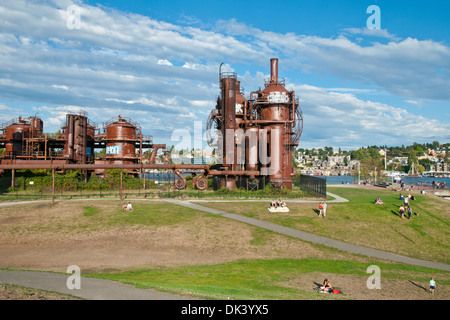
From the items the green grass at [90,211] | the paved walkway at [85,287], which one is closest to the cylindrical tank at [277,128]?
the green grass at [90,211]

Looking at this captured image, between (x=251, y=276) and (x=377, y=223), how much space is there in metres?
20.3

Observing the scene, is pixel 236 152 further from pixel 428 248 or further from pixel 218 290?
pixel 218 290

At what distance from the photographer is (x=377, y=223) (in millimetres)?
36375

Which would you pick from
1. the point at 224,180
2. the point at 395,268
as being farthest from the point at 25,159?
the point at 395,268

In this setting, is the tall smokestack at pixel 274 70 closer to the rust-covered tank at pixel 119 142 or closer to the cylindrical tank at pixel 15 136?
the rust-covered tank at pixel 119 142

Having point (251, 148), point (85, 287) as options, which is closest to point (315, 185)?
point (251, 148)

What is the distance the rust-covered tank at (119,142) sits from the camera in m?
70.4

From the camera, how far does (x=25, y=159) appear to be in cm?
6712

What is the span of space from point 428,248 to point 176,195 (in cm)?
3176

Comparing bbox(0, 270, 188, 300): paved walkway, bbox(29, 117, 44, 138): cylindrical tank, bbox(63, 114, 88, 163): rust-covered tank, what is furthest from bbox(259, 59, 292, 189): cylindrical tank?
bbox(29, 117, 44, 138): cylindrical tank

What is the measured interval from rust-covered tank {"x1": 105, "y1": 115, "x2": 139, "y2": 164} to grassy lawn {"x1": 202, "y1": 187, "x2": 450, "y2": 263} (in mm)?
32819

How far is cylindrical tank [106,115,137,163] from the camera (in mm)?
70500

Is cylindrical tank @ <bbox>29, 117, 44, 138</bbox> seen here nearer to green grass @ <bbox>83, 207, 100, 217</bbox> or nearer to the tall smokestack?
green grass @ <bbox>83, 207, 100, 217</bbox>

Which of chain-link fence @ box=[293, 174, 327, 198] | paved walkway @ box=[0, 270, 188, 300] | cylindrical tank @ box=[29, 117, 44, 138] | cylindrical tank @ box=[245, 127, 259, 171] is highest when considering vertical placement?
cylindrical tank @ box=[29, 117, 44, 138]
